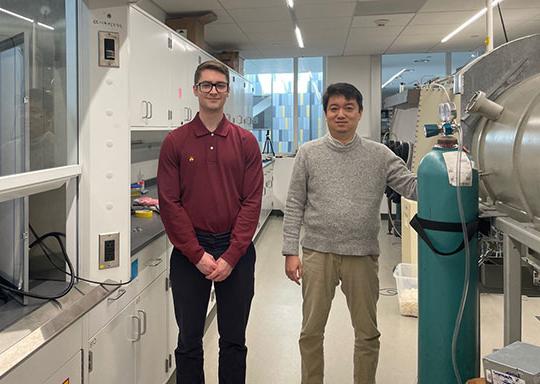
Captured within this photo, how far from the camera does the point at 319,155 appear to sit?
205 centimetres

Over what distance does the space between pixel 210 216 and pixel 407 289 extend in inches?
80.4

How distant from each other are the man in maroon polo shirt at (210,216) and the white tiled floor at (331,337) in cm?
62

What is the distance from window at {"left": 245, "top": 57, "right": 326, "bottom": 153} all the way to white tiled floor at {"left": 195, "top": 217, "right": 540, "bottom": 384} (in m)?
4.01

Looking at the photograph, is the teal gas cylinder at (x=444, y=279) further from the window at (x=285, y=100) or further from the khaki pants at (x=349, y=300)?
the window at (x=285, y=100)

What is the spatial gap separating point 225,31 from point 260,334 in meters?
3.67

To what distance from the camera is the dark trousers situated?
1932 mm

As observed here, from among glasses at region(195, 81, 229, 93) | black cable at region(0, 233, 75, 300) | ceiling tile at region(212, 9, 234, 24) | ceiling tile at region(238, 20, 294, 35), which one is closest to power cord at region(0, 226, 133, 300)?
black cable at region(0, 233, 75, 300)

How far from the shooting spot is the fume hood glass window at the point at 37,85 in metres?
1.33

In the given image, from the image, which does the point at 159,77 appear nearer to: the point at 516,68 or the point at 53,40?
the point at 53,40

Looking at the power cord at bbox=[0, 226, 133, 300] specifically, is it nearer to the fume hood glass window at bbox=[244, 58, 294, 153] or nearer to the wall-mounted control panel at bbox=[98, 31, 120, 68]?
the wall-mounted control panel at bbox=[98, 31, 120, 68]

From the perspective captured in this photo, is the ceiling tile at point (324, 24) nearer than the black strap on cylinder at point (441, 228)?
No

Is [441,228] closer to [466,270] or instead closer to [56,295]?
[466,270]

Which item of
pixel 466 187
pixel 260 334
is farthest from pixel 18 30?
pixel 260 334

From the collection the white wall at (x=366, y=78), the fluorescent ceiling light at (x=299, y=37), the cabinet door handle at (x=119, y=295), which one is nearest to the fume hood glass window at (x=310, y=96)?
the white wall at (x=366, y=78)
